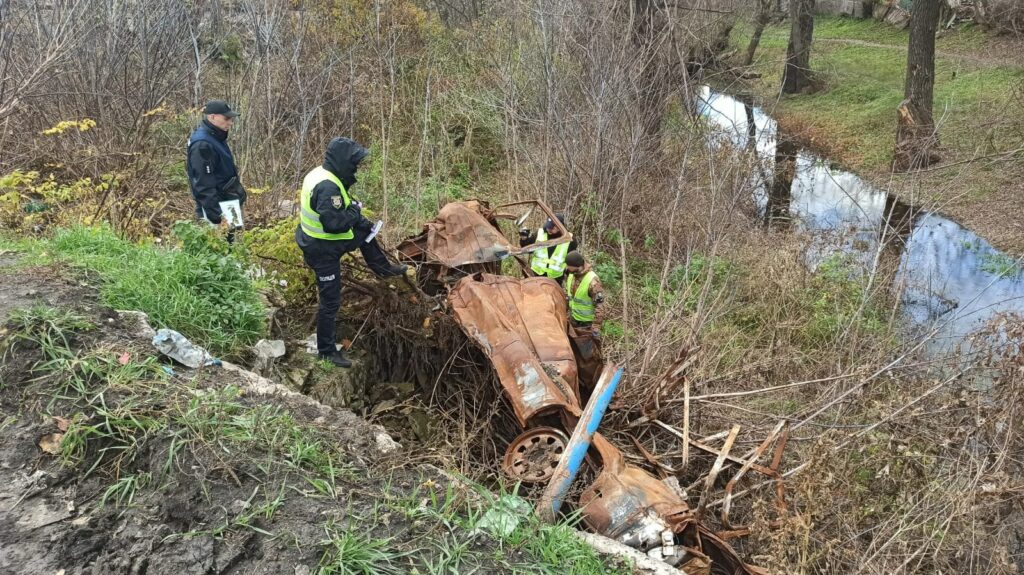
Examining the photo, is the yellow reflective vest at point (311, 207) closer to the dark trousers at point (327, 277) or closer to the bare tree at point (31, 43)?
the dark trousers at point (327, 277)

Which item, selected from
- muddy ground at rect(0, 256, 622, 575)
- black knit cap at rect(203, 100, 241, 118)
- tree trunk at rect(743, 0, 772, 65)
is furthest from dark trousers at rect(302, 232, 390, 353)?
tree trunk at rect(743, 0, 772, 65)

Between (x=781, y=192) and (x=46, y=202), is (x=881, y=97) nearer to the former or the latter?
(x=781, y=192)

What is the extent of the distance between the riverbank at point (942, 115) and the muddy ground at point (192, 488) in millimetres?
6883

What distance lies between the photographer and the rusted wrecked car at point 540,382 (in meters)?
3.32

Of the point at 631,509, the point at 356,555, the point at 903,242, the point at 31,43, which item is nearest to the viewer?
the point at 356,555

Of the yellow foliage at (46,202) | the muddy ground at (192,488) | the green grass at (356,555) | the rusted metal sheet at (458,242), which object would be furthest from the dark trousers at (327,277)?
the yellow foliage at (46,202)

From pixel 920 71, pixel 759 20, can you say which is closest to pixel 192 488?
pixel 920 71

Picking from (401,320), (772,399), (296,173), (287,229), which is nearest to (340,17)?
(296,173)

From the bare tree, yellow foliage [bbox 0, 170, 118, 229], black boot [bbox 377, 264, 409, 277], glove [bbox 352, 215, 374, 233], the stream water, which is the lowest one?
the stream water

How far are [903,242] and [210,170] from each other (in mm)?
8392

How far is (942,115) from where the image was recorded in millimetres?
12711

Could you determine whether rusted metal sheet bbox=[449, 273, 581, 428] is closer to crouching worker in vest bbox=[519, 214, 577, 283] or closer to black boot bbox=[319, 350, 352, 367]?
black boot bbox=[319, 350, 352, 367]

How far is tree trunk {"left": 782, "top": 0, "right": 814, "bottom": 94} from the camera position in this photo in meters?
17.8

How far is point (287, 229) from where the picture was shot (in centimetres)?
499
